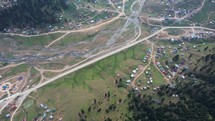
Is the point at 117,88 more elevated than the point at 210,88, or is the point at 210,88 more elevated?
the point at 117,88

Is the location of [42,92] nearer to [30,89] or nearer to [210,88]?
[30,89]

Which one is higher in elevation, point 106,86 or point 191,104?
Answer: point 106,86

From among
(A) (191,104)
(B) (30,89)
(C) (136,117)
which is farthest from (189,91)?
(B) (30,89)

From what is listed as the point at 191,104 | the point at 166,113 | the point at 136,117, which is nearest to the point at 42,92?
the point at 136,117

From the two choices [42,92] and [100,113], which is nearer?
[100,113]

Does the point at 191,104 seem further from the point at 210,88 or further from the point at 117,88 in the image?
the point at 117,88

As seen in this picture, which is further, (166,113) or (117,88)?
(117,88)

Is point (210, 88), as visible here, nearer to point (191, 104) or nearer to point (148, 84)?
point (191, 104)

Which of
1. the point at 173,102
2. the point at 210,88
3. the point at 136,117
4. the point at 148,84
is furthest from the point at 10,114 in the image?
the point at 210,88

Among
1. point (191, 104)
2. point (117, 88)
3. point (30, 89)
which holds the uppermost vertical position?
point (30, 89)
